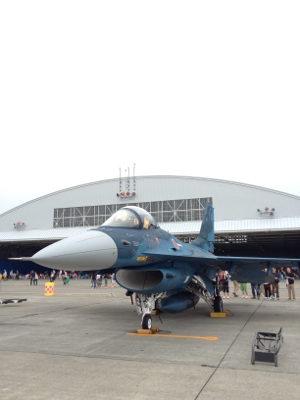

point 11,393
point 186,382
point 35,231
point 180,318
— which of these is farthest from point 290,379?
point 35,231

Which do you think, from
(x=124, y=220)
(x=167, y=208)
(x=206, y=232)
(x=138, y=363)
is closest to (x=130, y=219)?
(x=124, y=220)

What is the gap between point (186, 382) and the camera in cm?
418

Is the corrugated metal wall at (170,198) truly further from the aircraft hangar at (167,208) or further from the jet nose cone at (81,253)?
the jet nose cone at (81,253)

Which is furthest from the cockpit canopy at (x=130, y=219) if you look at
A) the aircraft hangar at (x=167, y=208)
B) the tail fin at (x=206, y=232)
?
the aircraft hangar at (x=167, y=208)

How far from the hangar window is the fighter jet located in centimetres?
2515

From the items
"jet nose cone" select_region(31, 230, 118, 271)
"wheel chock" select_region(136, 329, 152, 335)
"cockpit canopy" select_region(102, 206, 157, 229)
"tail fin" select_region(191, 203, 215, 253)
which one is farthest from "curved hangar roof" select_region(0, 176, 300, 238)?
"jet nose cone" select_region(31, 230, 118, 271)

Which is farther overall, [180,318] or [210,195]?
[210,195]

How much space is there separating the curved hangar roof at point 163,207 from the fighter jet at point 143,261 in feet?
78.3

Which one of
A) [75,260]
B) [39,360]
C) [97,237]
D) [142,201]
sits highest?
[142,201]

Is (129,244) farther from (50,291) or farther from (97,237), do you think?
(50,291)

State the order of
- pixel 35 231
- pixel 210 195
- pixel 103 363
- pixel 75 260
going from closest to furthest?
pixel 103 363
pixel 75 260
pixel 210 195
pixel 35 231

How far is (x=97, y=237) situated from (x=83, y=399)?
372 centimetres

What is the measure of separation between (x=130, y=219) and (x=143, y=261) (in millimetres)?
1090

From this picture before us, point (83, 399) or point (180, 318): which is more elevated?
point (83, 399)
